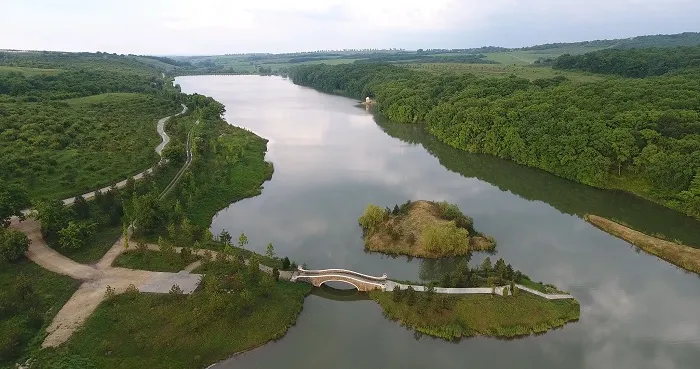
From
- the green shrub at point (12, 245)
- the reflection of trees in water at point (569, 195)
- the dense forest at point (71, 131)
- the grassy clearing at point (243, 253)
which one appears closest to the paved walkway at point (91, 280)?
the green shrub at point (12, 245)

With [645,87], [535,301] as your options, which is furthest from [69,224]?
[645,87]

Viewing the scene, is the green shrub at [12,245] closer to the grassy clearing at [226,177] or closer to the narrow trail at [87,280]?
the narrow trail at [87,280]

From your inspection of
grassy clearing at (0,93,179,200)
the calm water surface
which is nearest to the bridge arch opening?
the calm water surface

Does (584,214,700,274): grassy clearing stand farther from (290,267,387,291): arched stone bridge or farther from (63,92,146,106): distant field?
(63,92,146,106): distant field

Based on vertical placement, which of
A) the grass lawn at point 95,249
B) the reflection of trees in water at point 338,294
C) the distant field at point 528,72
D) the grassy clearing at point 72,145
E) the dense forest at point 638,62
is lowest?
the reflection of trees in water at point 338,294

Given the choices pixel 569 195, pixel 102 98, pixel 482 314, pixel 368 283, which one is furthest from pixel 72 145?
pixel 569 195

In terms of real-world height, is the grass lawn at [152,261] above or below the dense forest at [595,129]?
below

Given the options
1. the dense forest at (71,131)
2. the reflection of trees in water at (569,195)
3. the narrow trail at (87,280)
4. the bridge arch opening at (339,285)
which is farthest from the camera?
the dense forest at (71,131)

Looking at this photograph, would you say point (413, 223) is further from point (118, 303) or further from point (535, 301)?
point (118, 303)
